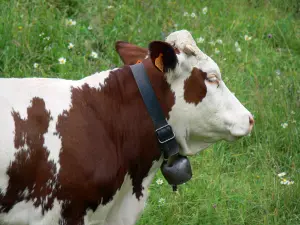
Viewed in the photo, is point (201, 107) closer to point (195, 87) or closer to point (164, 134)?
point (195, 87)

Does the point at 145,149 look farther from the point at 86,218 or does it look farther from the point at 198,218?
the point at 198,218

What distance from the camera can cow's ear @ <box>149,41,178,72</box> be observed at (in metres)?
2.91

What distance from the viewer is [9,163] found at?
2.67 meters

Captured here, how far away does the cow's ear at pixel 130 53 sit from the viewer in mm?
3258

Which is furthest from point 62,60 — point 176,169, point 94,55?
point 176,169

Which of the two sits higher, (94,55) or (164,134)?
(164,134)

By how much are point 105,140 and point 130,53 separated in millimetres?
569

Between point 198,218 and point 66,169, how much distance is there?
1.61m

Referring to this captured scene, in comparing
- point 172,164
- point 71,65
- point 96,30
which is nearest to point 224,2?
point 96,30

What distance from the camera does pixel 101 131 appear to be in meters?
2.90

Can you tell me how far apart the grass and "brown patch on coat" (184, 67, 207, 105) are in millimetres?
622

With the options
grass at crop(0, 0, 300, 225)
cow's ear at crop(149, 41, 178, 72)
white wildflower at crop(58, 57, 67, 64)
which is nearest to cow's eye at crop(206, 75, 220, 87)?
cow's ear at crop(149, 41, 178, 72)

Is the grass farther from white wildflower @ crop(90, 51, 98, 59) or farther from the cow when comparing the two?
the cow

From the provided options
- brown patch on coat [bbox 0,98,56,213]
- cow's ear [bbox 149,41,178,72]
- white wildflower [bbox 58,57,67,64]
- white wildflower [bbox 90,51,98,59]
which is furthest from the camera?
white wildflower [bbox 90,51,98,59]
